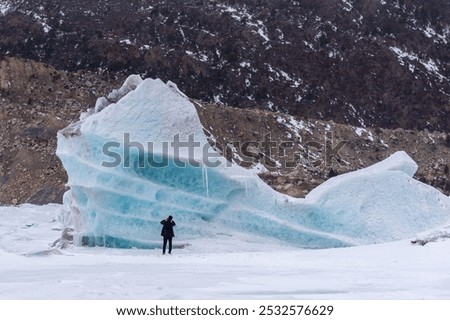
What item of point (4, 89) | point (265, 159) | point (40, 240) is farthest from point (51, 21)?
point (40, 240)

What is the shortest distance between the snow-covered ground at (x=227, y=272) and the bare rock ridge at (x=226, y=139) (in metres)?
11.2

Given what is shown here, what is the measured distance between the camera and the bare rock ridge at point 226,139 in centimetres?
2530

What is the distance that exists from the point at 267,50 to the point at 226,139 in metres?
13.5

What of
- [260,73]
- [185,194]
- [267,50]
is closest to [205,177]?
[185,194]

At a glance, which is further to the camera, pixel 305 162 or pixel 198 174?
pixel 305 162

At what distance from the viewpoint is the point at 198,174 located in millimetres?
13008

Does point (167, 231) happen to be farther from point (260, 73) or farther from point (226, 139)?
point (260, 73)

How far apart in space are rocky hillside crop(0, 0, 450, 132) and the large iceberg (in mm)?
23685

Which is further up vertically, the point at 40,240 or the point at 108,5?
the point at 108,5

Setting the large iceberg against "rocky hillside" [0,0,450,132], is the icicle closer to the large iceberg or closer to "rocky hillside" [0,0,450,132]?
the large iceberg

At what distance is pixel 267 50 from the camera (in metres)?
40.8
